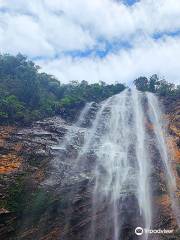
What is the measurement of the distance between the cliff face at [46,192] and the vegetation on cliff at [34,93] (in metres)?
4.23

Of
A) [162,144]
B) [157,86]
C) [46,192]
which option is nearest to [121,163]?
[162,144]

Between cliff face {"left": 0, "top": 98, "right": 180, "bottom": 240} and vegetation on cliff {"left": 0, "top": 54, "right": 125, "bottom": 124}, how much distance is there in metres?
4.23

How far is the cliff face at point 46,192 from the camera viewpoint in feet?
72.0

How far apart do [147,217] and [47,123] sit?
16607mm

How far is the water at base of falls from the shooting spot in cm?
2262

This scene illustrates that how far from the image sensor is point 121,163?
95.7ft

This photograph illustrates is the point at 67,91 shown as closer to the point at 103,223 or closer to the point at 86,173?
the point at 86,173

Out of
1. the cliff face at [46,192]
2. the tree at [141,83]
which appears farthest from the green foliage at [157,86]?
the cliff face at [46,192]

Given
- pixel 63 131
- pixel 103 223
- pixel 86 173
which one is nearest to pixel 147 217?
pixel 103 223

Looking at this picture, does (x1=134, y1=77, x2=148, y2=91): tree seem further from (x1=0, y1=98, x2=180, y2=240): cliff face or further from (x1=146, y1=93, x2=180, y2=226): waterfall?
(x1=0, y1=98, x2=180, y2=240): cliff face

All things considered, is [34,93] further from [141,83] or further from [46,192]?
[141,83]

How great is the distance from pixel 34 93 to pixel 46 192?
67.4 ft

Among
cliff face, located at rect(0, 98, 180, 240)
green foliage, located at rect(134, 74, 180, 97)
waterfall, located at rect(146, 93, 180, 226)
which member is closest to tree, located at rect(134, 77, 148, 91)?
green foliage, located at rect(134, 74, 180, 97)

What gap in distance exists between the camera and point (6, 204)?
23078mm
